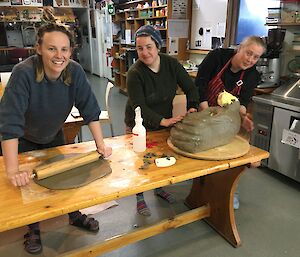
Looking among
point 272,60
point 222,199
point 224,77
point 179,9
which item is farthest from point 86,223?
point 179,9

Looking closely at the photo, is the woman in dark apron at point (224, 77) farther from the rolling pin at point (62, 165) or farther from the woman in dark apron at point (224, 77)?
the rolling pin at point (62, 165)

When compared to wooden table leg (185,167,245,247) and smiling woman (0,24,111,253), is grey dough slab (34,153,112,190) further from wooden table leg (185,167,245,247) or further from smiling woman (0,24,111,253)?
wooden table leg (185,167,245,247)

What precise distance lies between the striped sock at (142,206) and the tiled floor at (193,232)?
41 millimetres

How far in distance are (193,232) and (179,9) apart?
3692mm

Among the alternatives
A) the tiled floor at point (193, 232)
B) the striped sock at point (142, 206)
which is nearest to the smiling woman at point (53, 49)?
the tiled floor at point (193, 232)

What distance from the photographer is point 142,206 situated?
2.18m

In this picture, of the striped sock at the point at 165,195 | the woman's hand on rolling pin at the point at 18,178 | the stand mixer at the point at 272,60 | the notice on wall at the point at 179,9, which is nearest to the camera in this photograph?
the woman's hand on rolling pin at the point at 18,178

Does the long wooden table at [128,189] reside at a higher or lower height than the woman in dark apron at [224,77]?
lower

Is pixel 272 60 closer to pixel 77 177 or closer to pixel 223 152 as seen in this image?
pixel 223 152

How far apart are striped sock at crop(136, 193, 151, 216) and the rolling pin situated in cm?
93

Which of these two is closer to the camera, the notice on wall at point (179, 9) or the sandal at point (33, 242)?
the sandal at point (33, 242)

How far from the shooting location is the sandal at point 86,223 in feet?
6.45

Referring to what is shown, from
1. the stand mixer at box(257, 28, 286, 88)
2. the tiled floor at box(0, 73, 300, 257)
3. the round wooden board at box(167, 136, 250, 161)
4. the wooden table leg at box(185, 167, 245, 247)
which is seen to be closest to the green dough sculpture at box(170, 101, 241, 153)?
the round wooden board at box(167, 136, 250, 161)

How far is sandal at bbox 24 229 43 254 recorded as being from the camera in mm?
1760
